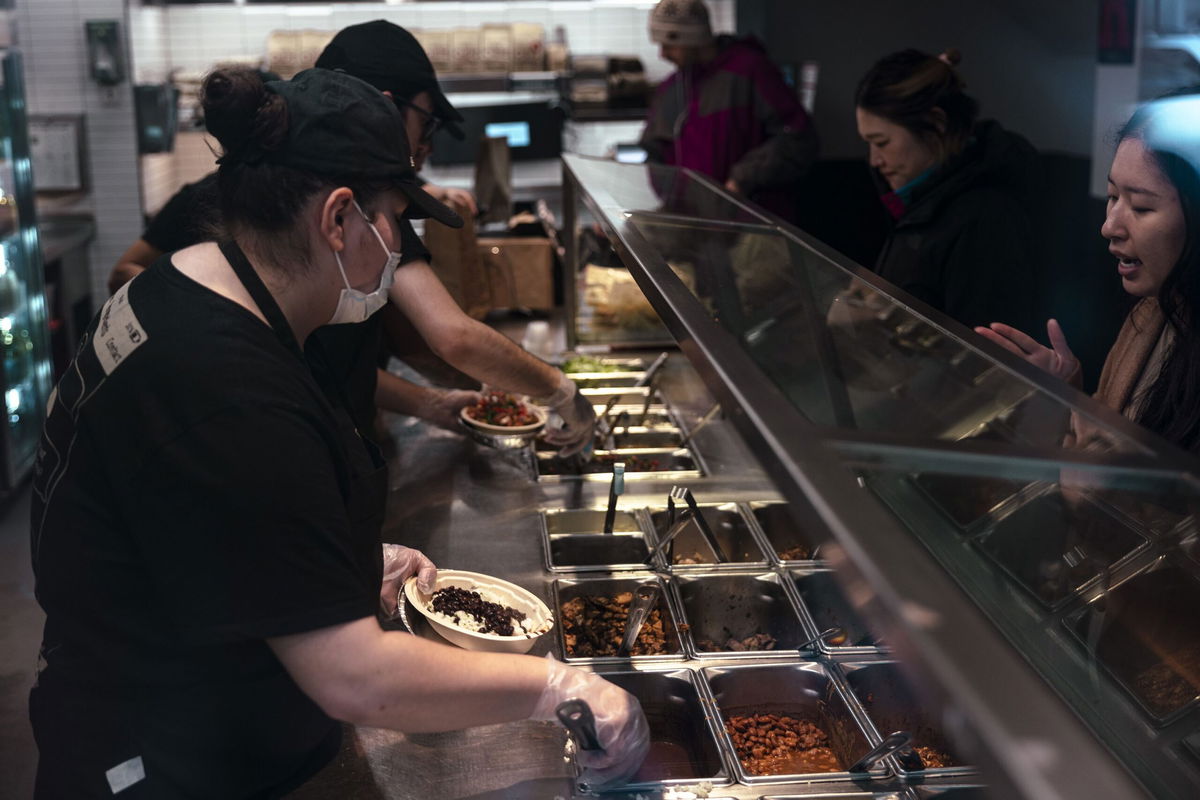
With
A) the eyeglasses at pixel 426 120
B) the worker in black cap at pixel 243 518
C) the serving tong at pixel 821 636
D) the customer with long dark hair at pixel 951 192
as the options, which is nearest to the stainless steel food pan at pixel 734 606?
the serving tong at pixel 821 636

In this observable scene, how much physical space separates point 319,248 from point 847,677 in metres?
1.29

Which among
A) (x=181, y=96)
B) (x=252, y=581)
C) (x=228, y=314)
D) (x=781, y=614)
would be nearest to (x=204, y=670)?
(x=252, y=581)

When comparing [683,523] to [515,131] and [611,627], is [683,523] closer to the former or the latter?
[611,627]

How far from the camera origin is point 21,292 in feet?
16.9

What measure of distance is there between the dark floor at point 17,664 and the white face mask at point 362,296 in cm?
113

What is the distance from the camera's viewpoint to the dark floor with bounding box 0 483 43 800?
2.10 meters

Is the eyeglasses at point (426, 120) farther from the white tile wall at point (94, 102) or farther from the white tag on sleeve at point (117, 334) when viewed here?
the white tile wall at point (94, 102)

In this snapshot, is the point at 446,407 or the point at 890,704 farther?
the point at 446,407

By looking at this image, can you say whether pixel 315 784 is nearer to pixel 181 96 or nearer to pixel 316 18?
pixel 181 96

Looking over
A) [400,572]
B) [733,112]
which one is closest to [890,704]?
[400,572]

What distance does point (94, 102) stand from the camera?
6.83 metres

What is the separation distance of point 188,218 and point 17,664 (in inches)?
43.3

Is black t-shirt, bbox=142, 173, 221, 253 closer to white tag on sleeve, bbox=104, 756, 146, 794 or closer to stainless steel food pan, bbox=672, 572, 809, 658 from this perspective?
white tag on sleeve, bbox=104, 756, 146, 794

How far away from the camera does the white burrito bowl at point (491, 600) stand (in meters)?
1.96
